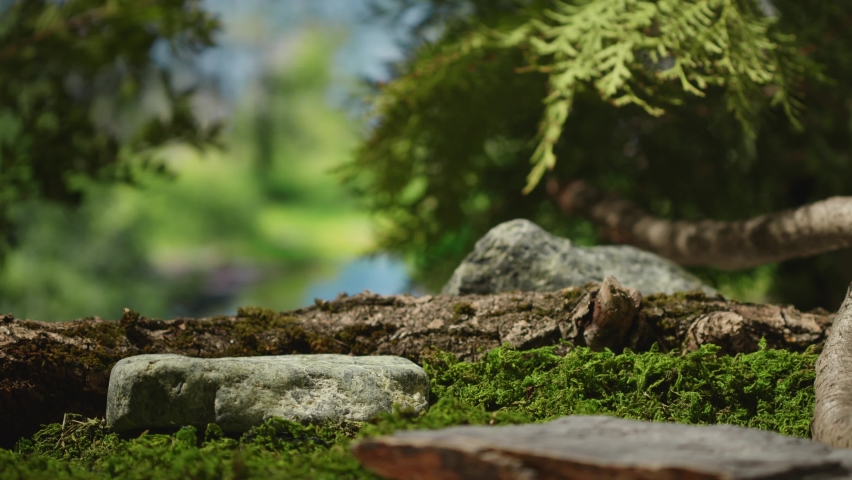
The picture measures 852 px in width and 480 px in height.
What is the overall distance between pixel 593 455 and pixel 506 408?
42 centimetres

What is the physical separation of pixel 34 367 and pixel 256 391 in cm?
38

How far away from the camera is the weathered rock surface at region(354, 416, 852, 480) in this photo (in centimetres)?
65

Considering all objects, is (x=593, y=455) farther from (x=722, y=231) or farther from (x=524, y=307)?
(x=722, y=231)

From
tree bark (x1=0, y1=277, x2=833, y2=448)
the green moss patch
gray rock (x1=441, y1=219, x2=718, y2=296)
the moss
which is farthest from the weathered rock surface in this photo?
gray rock (x1=441, y1=219, x2=718, y2=296)

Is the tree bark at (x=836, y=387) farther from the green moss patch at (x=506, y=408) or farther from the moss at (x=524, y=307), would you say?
the moss at (x=524, y=307)

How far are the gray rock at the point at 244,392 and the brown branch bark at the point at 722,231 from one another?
898 mm

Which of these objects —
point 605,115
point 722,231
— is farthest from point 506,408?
point 605,115

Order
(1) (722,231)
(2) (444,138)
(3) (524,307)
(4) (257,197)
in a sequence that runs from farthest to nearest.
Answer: (4) (257,197) < (2) (444,138) < (1) (722,231) < (3) (524,307)

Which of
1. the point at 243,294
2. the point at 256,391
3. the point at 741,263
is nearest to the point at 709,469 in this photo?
the point at 256,391

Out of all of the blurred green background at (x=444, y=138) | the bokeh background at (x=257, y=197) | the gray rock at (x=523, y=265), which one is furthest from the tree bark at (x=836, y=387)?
the bokeh background at (x=257, y=197)

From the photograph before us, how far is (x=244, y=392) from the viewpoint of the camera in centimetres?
101

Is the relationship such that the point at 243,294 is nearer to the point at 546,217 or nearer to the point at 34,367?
the point at 546,217

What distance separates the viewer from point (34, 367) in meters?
1.12

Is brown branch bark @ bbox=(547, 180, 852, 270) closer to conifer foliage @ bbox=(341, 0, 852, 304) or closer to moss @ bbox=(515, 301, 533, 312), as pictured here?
conifer foliage @ bbox=(341, 0, 852, 304)
